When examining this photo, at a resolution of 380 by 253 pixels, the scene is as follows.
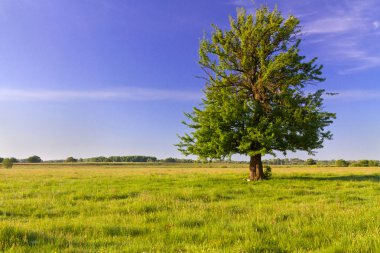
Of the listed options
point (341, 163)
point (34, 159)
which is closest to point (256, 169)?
point (341, 163)

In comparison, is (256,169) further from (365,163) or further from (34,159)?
(34,159)

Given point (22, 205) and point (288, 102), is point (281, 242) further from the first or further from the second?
point (288, 102)

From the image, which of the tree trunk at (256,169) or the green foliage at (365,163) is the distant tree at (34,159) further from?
the tree trunk at (256,169)

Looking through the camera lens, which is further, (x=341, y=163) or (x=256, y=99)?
(x=341, y=163)

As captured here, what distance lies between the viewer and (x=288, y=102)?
86.5ft

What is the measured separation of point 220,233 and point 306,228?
2218 millimetres

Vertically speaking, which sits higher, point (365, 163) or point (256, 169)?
point (365, 163)

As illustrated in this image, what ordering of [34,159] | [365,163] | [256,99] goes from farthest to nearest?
1. [34,159]
2. [365,163]
3. [256,99]

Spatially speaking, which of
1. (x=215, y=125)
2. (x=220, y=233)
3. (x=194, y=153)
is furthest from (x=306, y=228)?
(x=194, y=153)

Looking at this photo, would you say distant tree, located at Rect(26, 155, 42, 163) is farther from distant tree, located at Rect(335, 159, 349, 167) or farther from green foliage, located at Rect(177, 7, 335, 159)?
green foliage, located at Rect(177, 7, 335, 159)

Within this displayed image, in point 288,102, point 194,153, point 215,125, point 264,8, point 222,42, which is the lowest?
point 194,153

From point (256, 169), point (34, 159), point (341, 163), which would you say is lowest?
point (256, 169)

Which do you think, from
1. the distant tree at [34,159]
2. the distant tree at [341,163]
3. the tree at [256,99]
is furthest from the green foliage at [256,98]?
the distant tree at [34,159]

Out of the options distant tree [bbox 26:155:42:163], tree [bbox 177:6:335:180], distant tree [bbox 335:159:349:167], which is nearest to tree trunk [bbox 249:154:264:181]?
tree [bbox 177:6:335:180]
